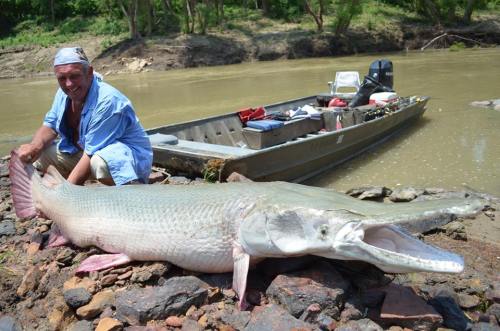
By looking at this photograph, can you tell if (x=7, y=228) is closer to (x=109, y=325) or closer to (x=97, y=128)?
(x=97, y=128)

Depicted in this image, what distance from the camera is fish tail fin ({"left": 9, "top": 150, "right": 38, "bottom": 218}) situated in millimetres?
4363

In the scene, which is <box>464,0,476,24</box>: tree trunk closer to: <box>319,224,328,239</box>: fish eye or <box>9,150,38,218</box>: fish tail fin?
<box>9,150,38,218</box>: fish tail fin

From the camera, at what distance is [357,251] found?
2607mm

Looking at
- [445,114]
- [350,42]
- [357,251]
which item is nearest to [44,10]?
[350,42]

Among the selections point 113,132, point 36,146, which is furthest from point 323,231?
point 36,146

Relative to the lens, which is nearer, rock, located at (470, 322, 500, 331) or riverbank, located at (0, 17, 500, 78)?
rock, located at (470, 322, 500, 331)

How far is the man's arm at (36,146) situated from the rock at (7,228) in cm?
76

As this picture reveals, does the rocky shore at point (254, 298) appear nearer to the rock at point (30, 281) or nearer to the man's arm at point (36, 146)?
the rock at point (30, 281)

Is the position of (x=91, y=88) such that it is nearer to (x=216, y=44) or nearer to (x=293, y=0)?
(x=216, y=44)

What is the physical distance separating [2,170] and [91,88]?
3674 mm

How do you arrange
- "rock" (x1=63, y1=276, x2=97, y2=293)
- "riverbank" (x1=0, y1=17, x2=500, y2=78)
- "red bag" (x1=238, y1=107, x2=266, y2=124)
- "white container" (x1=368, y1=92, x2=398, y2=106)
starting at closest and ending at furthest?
"rock" (x1=63, y1=276, x2=97, y2=293) < "red bag" (x1=238, y1=107, x2=266, y2=124) < "white container" (x1=368, y1=92, x2=398, y2=106) < "riverbank" (x1=0, y1=17, x2=500, y2=78)

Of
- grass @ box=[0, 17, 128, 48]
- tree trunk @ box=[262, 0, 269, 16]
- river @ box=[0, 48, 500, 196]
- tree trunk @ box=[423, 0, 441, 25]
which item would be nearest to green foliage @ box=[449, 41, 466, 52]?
river @ box=[0, 48, 500, 196]

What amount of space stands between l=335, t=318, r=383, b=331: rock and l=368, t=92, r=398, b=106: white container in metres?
8.23

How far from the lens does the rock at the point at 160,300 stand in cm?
305
